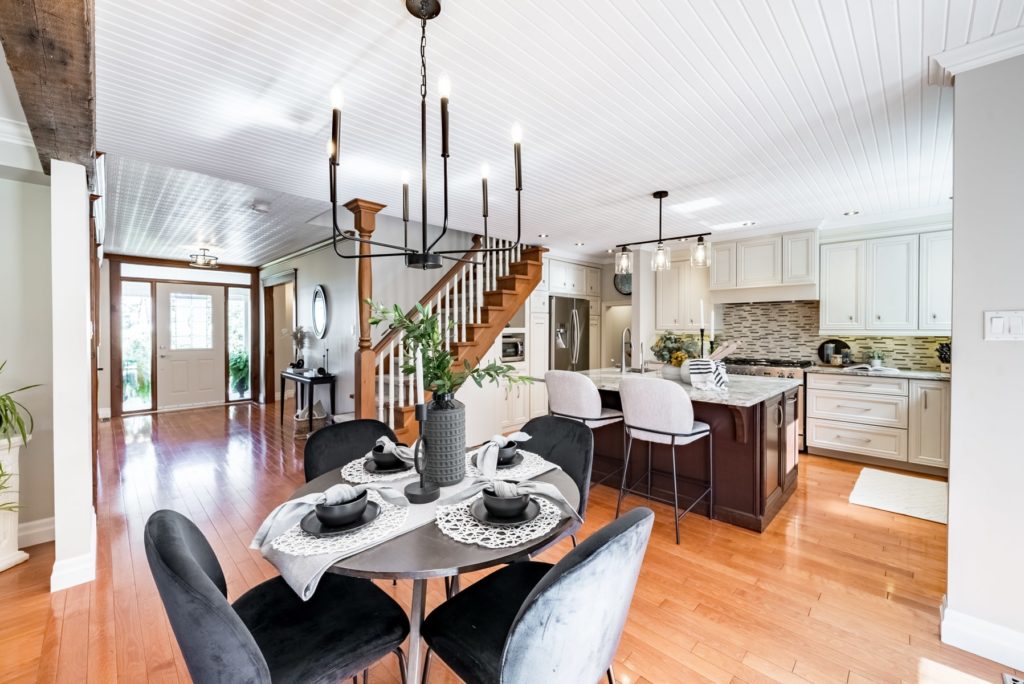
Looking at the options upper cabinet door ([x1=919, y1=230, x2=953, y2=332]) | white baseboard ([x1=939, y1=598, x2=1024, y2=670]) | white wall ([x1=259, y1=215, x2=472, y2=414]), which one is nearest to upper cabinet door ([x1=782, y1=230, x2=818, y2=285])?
upper cabinet door ([x1=919, y1=230, x2=953, y2=332])

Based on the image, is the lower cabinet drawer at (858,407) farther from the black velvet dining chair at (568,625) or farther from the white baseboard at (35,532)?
the white baseboard at (35,532)

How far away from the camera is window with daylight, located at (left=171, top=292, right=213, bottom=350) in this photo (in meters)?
7.14

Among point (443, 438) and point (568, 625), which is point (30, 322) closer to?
point (443, 438)

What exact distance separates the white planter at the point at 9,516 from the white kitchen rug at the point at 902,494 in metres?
5.37

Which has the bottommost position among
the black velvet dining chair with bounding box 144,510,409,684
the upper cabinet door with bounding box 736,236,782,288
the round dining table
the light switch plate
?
the black velvet dining chair with bounding box 144,510,409,684

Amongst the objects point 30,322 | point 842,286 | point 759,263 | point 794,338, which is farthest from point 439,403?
point 794,338

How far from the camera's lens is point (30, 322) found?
266 centimetres

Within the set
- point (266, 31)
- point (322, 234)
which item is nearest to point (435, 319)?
point (266, 31)

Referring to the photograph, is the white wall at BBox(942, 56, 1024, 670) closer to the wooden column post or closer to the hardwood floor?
the hardwood floor

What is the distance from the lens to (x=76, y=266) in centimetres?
224

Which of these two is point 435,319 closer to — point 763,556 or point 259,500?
point 763,556

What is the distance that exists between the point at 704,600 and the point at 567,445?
104cm

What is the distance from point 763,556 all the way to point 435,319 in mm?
2386

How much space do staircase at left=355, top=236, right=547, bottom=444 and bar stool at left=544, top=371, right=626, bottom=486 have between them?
118cm
